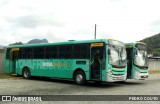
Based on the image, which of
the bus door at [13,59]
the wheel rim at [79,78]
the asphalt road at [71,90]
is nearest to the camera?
the asphalt road at [71,90]

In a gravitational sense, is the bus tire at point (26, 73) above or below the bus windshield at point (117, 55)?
below

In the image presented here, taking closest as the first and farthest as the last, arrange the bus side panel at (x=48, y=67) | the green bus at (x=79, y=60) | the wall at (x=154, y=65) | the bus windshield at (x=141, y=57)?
the green bus at (x=79, y=60) < the bus side panel at (x=48, y=67) < the bus windshield at (x=141, y=57) < the wall at (x=154, y=65)

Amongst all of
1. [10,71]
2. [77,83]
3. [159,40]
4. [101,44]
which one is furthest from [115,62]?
[159,40]

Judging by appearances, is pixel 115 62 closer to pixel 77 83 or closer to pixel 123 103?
pixel 77 83

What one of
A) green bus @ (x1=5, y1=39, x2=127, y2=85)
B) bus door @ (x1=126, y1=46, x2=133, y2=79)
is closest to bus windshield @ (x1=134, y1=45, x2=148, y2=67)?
bus door @ (x1=126, y1=46, x2=133, y2=79)

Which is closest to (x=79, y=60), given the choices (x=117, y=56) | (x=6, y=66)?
(x=117, y=56)

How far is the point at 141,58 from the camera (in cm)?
2294

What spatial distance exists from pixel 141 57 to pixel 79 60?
4929 millimetres

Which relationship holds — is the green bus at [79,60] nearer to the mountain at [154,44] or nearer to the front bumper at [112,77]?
the front bumper at [112,77]

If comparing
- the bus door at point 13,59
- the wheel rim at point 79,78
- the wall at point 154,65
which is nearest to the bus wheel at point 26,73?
the bus door at point 13,59

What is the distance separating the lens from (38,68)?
80.3ft

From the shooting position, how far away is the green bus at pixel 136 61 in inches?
885

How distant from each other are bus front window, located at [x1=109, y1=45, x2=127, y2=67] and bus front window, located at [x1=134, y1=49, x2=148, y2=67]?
7.17 ft

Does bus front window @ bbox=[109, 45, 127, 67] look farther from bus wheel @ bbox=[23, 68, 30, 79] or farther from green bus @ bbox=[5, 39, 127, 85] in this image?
bus wheel @ bbox=[23, 68, 30, 79]
